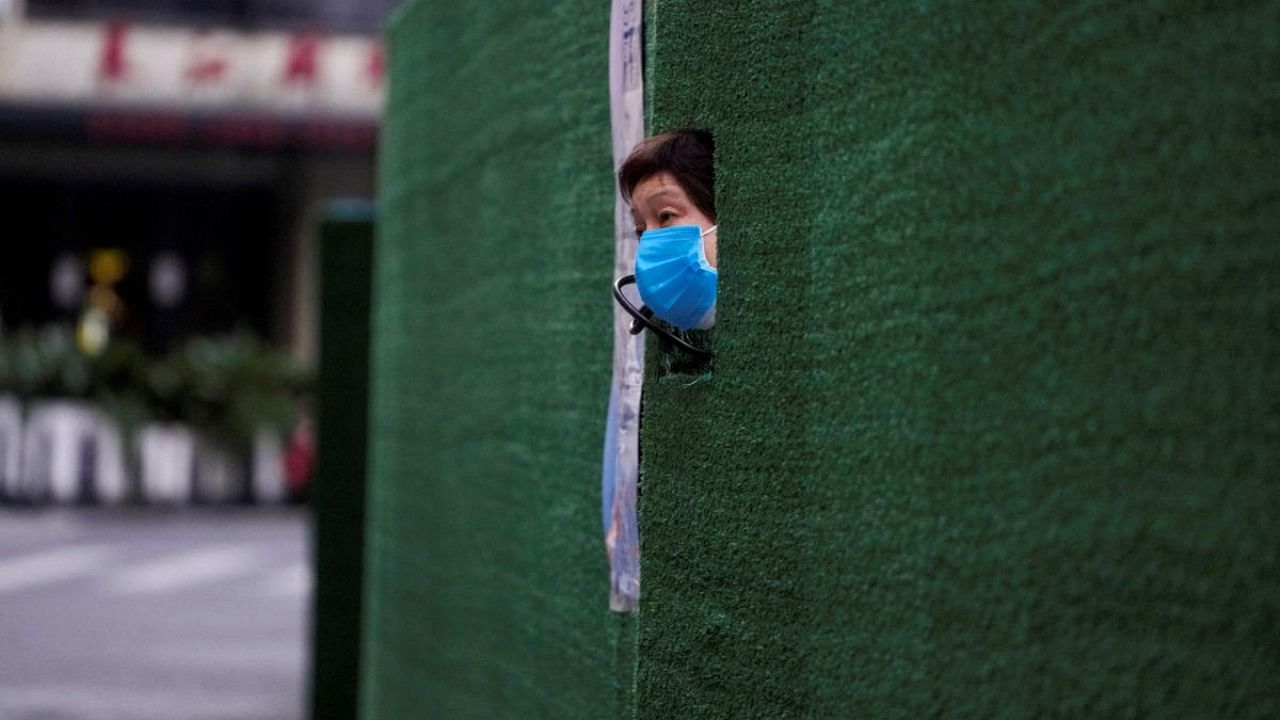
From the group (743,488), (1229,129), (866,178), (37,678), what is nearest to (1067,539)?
(1229,129)

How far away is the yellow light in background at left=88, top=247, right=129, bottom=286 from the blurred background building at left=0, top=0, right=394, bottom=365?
20 mm

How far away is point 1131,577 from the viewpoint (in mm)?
1458

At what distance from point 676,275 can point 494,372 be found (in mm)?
1488

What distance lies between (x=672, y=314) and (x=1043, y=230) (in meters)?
0.78

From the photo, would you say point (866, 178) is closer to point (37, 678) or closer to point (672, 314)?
point (672, 314)

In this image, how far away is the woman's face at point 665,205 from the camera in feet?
7.68

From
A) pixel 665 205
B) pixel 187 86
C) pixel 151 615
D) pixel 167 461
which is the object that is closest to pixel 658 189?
pixel 665 205

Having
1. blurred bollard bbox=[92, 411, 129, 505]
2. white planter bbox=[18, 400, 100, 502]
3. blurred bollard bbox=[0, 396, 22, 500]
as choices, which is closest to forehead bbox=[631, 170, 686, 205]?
blurred bollard bbox=[92, 411, 129, 505]

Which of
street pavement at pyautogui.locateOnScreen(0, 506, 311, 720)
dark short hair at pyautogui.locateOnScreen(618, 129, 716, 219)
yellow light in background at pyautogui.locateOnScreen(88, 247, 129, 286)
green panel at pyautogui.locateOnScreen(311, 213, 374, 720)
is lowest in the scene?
street pavement at pyautogui.locateOnScreen(0, 506, 311, 720)

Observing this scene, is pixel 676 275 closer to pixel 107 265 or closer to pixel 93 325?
pixel 93 325

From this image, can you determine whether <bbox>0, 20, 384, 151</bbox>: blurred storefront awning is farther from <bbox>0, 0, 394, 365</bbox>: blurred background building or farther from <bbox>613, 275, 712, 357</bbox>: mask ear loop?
<bbox>613, 275, 712, 357</bbox>: mask ear loop

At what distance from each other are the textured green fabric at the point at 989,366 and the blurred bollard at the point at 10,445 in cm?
1506

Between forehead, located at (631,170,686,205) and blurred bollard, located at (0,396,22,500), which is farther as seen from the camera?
blurred bollard, located at (0,396,22,500)

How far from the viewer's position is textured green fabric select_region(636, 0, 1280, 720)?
1.38 metres
